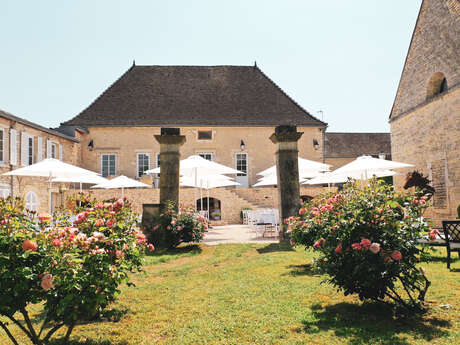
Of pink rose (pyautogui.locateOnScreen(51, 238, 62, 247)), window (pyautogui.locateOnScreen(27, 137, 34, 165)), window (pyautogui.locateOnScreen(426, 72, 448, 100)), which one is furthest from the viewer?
window (pyautogui.locateOnScreen(27, 137, 34, 165))

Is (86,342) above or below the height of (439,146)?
Answer: below

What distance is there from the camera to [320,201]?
5461 millimetres

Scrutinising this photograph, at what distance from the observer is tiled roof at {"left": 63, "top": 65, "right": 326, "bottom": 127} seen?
72.1 ft

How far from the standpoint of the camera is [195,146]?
22.2 meters

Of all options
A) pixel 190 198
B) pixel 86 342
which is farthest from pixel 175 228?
pixel 190 198

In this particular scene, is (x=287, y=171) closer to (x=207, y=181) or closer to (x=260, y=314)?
(x=260, y=314)

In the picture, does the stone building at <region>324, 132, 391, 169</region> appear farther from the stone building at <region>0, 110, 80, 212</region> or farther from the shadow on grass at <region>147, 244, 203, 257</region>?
the shadow on grass at <region>147, 244, 203, 257</region>

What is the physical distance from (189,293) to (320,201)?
2.37 m

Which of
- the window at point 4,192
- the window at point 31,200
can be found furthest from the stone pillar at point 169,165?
the window at point 31,200

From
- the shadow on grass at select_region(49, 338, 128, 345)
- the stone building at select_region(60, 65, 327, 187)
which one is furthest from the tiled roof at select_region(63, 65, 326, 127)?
the shadow on grass at select_region(49, 338, 128, 345)

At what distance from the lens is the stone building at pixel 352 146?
1329 inches

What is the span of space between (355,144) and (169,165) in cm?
2993

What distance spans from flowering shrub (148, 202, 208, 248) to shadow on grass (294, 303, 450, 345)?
4836 mm

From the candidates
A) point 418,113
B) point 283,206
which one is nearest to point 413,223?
point 283,206
